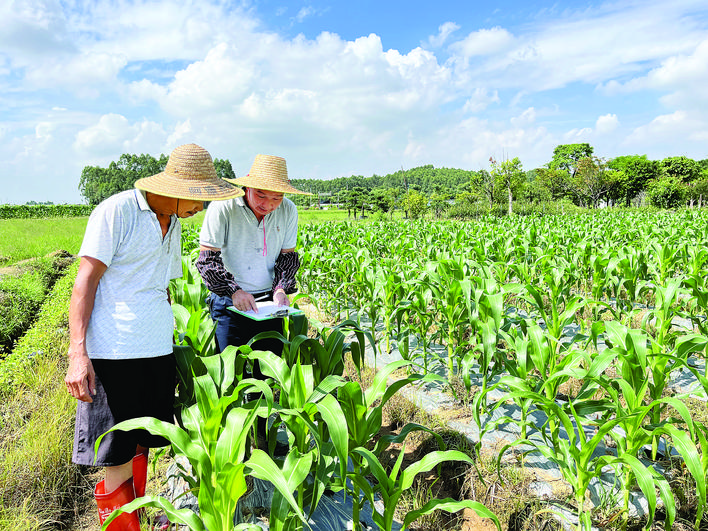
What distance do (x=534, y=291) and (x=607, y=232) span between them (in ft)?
25.1

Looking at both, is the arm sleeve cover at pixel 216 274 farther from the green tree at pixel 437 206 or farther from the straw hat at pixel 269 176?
the green tree at pixel 437 206

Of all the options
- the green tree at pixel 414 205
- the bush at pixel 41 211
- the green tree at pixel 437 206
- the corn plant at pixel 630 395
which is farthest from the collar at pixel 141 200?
the bush at pixel 41 211

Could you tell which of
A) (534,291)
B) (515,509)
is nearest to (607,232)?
(534,291)

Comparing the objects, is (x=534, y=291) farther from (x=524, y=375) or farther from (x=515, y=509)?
(x=515, y=509)

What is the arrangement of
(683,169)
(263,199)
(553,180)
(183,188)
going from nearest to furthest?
(183,188) < (263,199) < (553,180) < (683,169)

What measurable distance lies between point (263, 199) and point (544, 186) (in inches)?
1891

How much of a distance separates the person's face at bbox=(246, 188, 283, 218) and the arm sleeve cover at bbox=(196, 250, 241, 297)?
13.6 inches

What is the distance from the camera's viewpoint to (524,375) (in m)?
2.50

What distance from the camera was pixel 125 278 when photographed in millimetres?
1674

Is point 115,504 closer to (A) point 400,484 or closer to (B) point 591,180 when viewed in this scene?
(A) point 400,484

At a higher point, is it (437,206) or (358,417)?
(437,206)

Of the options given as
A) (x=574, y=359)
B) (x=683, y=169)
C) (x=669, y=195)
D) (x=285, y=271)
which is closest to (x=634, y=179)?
(x=683, y=169)

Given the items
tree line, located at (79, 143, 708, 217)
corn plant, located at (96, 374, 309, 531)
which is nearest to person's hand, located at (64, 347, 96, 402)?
corn plant, located at (96, 374, 309, 531)

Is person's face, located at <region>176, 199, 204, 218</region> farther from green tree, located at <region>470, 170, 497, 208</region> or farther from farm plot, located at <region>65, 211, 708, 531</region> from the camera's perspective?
green tree, located at <region>470, 170, 497, 208</region>
